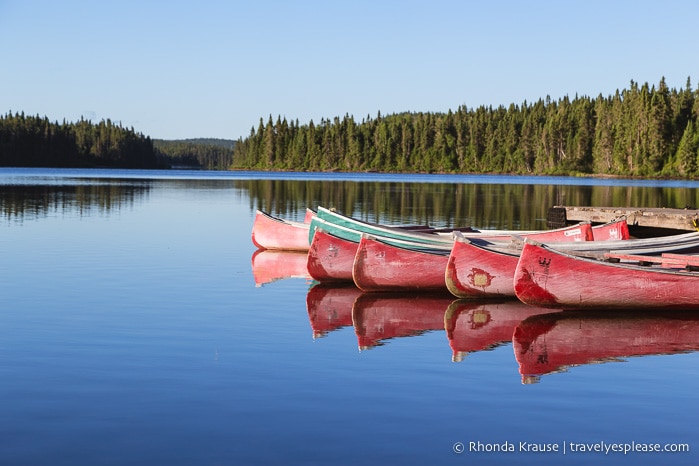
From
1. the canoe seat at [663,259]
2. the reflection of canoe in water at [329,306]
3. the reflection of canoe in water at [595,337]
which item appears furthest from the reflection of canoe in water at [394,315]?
the canoe seat at [663,259]

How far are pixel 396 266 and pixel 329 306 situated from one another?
1937 mm

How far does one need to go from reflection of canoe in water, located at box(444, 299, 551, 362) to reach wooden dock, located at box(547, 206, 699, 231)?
11951mm

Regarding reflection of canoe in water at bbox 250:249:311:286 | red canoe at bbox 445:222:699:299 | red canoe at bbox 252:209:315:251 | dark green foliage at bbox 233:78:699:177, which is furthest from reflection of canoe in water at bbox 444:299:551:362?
dark green foliage at bbox 233:78:699:177

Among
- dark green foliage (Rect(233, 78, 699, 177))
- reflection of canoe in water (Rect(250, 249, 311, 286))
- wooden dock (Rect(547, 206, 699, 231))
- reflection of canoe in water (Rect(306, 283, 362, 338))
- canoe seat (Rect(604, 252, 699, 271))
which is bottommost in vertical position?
reflection of canoe in water (Rect(306, 283, 362, 338))

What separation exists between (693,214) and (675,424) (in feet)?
72.0

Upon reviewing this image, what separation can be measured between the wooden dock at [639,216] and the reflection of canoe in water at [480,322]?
39.2ft

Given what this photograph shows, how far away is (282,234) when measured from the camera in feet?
93.0

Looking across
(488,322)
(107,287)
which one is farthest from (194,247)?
(488,322)

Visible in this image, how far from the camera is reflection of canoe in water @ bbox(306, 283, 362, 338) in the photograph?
15.8 m

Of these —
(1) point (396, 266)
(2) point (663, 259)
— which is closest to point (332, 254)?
(1) point (396, 266)

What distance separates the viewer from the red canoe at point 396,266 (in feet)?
62.4

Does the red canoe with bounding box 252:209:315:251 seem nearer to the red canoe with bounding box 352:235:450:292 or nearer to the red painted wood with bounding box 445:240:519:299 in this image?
the red canoe with bounding box 352:235:450:292

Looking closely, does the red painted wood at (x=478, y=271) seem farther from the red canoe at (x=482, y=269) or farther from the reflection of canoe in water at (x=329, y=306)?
the reflection of canoe in water at (x=329, y=306)

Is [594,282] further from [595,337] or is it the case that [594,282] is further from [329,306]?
[329,306]
